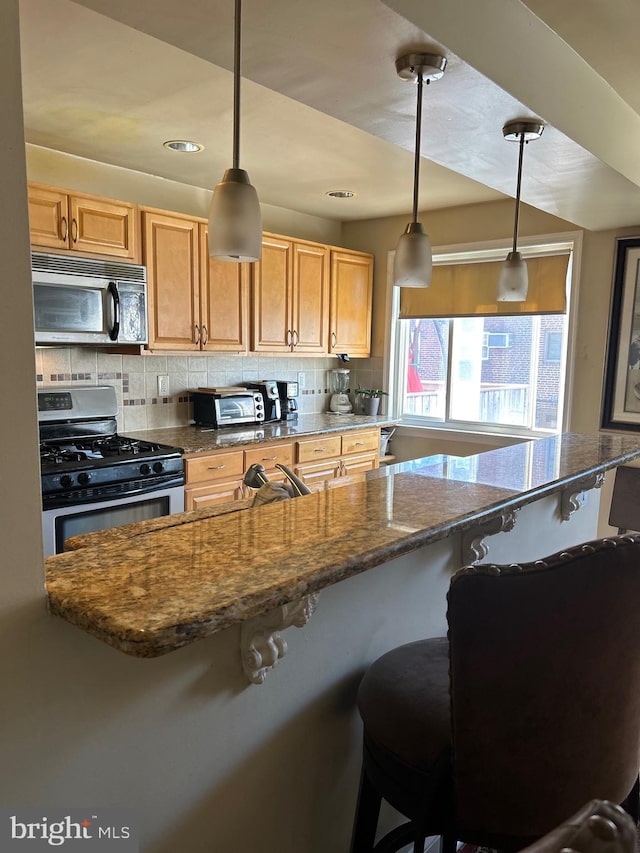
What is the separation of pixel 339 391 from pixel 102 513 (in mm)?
2663

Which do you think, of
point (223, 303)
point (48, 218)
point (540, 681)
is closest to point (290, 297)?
point (223, 303)

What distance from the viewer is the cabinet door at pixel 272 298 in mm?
4000

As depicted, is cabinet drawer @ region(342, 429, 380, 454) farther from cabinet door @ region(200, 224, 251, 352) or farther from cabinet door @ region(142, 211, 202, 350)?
cabinet door @ region(142, 211, 202, 350)

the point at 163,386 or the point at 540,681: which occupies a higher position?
the point at 163,386

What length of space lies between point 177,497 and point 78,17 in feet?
6.95

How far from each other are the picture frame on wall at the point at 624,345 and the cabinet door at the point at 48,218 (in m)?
3.16

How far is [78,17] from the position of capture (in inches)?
74.5

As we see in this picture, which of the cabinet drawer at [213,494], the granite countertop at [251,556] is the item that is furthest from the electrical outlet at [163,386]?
the granite countertop at [251,556]

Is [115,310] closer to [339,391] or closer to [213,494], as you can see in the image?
[213,494]

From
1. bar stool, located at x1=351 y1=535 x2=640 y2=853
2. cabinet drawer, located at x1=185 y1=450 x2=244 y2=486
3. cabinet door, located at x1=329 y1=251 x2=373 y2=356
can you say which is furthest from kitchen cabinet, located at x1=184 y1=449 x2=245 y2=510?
bar stool, located at x1=351 y1=535 x2=640 y2=853

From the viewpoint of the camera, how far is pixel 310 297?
438 centimetres

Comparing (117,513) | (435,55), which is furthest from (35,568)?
(117,513)

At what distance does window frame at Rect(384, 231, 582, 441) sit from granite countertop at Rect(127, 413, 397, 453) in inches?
13.5

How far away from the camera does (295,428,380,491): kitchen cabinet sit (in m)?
3.96
